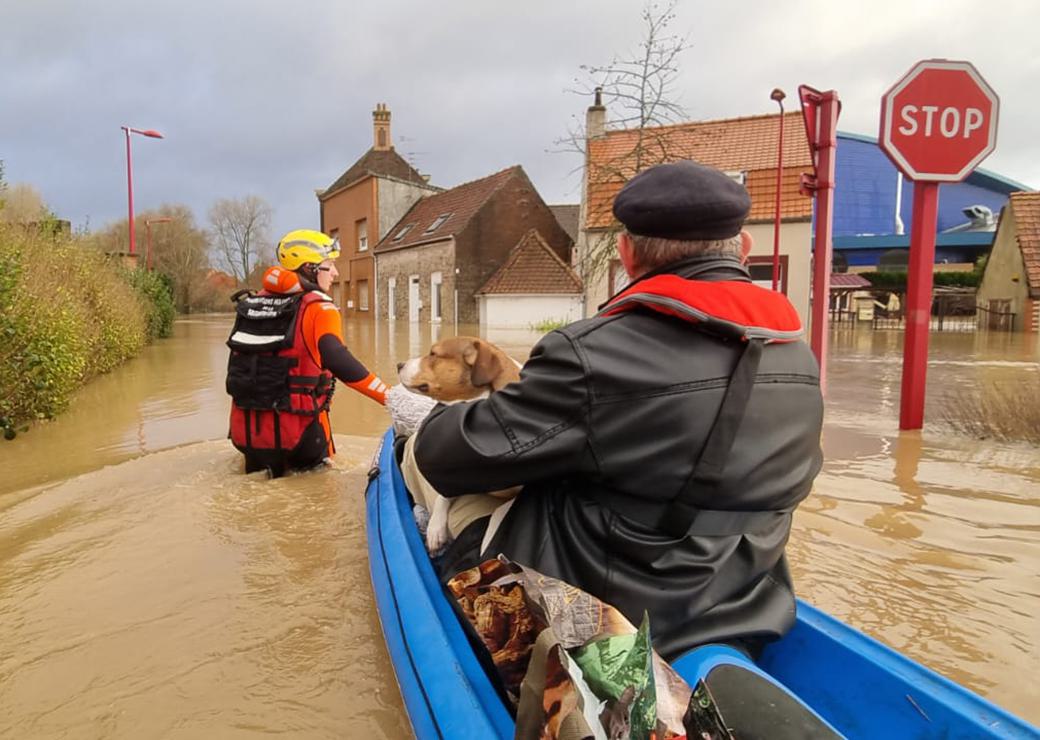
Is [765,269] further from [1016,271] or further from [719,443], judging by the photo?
[719,443]

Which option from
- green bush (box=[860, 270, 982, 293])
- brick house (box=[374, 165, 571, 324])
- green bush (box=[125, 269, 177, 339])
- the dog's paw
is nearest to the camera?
the dog's paw

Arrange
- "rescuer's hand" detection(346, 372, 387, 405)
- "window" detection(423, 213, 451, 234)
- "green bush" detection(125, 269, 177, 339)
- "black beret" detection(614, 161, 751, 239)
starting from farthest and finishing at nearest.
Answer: "window" detection(423, 213, 451, 234) < "green bush" detection(125, 269, 177, 339) < "rescuer's hand" detection(346, 372, 387, 405) < "black beret" detection(614, 161, 751, 239)

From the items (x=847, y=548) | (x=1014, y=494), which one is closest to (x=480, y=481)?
(x=847, y=548)

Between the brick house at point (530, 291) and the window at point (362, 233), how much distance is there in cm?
1045

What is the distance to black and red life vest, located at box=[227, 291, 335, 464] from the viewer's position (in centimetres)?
472

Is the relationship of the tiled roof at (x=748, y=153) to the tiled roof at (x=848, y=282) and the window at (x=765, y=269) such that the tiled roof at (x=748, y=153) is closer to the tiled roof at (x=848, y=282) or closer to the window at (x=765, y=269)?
the window at (x=765, y=269)

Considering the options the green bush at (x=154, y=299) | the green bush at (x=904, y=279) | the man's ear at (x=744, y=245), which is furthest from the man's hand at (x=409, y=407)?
the green bush at (x=904, y=279)

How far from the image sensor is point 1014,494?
5230 millimetres

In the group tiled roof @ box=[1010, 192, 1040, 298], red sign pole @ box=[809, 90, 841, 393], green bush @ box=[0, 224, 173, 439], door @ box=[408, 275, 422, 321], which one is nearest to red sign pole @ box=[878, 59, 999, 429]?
red sign pole @ box=[809, 90, 841, 393]

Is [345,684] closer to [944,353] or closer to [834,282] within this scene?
[944,353]

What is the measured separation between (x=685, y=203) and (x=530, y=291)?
24554 millimetres

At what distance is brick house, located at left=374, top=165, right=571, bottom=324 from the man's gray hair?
85.9ft

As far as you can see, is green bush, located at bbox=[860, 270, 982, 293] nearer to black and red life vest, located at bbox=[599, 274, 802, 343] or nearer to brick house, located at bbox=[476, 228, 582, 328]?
brick house, located at bbox=[476, 228, 582, 328]

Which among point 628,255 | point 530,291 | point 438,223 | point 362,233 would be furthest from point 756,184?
point 362,233
